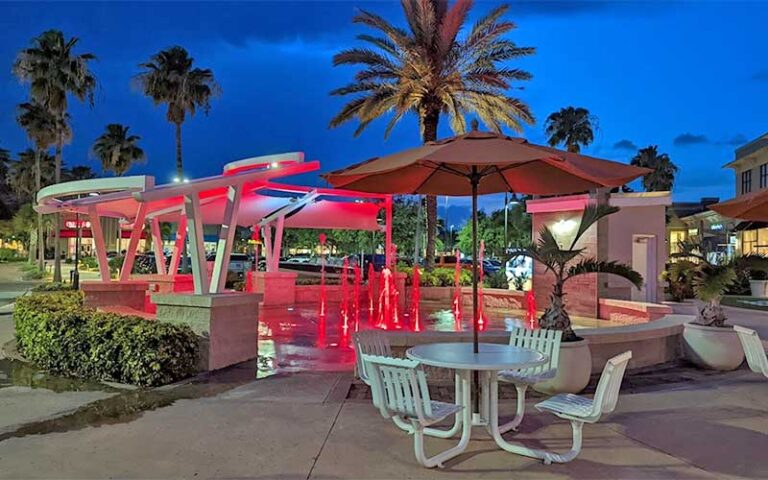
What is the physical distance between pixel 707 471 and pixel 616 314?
30.6ft

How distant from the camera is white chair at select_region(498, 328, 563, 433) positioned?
540cm

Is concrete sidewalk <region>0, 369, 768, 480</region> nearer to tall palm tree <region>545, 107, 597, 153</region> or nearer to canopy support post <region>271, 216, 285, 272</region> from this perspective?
canopy support post <region>271, 216, 285, 272</region>

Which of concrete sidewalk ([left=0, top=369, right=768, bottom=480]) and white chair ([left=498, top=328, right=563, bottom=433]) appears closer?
concrete sidewalk ([left=0, top=369, right=768, bottom=480])

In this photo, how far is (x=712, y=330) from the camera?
331 inches

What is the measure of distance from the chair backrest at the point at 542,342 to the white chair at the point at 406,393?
5.40 ft

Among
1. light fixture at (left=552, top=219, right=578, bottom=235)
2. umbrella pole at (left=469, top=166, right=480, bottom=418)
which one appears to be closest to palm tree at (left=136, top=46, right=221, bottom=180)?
light fixture at (left=552, top=219, right=578, bottom=235)

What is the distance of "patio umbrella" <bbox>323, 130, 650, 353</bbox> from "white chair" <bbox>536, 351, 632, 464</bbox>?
106 centimetres

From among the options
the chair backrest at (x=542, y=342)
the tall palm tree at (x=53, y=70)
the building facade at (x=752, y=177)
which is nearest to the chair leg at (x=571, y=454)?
the chair backrest at (x=542, y=342)

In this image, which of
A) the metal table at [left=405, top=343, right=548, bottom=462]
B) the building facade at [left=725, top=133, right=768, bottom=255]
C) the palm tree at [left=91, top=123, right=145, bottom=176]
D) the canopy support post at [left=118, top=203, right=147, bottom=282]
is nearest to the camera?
the metal table at [left=405, top=343, right=548, bottom=462]

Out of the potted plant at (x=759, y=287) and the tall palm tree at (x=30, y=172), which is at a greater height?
the tall palm tree at (x=30, y=172)

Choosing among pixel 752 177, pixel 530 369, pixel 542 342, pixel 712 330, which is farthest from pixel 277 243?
pixel 752 177

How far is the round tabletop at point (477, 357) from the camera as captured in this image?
470cm

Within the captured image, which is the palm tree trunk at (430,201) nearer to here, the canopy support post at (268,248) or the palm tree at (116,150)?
the canopy support post at (268,248)

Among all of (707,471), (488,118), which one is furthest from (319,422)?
(488,118)
